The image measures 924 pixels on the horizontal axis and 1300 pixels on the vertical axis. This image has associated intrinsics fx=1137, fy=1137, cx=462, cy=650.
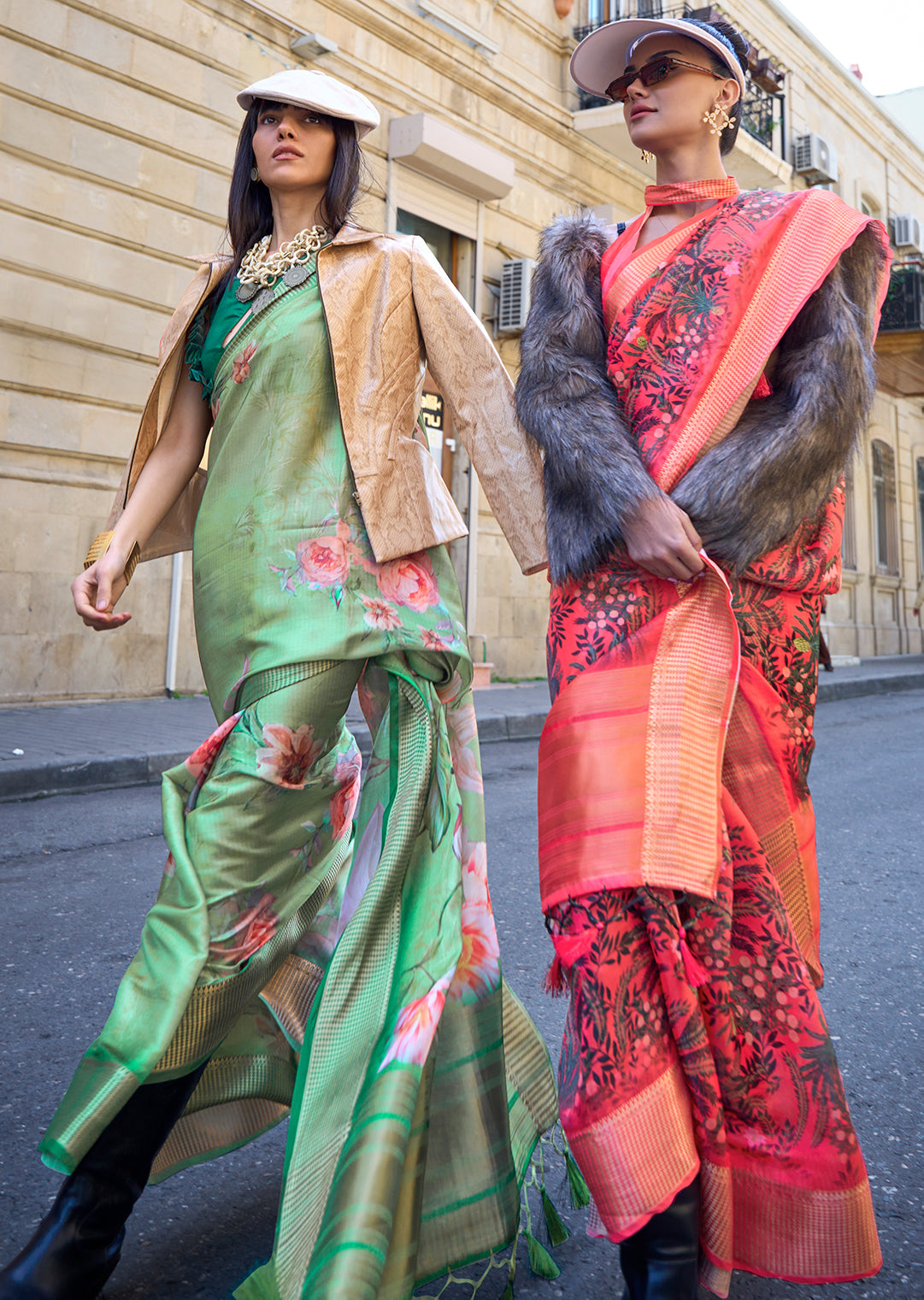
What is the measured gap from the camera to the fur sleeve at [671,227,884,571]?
167cm

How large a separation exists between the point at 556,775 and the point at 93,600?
88 centimetres

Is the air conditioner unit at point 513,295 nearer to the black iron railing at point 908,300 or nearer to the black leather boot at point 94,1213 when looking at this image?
the black iron railing at point 908,300

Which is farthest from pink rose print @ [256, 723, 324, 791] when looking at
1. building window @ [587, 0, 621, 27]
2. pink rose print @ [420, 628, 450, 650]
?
building window @ [587, 0, 621, 27]

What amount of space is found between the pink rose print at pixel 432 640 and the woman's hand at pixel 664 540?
360 millimetres

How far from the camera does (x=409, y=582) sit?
1.91 metres

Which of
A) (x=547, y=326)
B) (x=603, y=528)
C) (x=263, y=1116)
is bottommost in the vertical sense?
(x=263, y=1116)

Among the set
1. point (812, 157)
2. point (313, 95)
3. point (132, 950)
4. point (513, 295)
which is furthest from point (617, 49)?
point (812, 157)

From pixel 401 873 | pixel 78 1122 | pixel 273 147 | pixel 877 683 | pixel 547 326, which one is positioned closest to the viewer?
pixel 78 1122

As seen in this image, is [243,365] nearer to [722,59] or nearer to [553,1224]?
[722,59]

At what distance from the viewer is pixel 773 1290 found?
67.7 inches

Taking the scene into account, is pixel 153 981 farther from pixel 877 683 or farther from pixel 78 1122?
pixel 877 683

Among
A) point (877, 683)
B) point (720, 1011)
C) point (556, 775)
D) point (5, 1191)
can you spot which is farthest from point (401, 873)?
point (877, 683)

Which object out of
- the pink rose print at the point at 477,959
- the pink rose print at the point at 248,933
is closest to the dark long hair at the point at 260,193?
the pink rose print at the point at 248,933

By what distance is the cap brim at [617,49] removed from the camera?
1.83m
